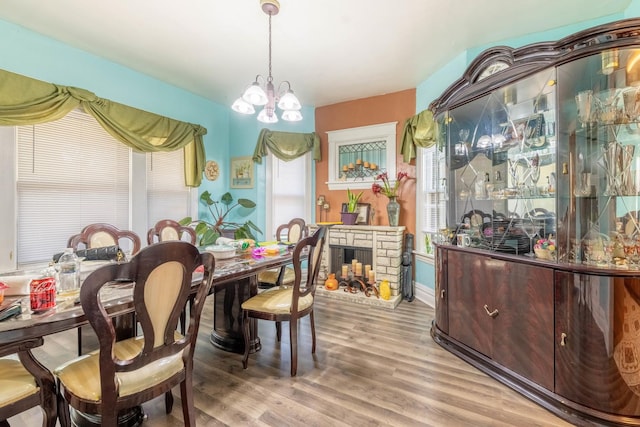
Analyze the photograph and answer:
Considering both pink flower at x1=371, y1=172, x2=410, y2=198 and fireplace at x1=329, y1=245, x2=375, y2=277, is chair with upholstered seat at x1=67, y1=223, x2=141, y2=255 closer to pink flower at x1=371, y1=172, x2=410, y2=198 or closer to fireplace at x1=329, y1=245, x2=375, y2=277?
fireplace at x1=329, y1=245, x2=375, y2=277

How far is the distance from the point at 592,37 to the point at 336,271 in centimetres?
336

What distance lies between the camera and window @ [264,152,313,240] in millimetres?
4441

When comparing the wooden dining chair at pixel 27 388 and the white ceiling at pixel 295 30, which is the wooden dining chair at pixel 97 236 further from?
the white ceiling at pixel 295 30

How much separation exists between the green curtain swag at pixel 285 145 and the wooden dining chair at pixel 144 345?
308 centimetres

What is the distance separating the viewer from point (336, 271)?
408 centimetres

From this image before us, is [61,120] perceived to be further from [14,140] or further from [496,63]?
[496,63]

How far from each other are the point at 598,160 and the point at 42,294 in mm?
2927

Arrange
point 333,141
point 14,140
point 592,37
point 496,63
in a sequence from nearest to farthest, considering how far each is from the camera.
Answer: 1. point 592,37
2. point 496,63
3. point 14,140
4. point 333,141

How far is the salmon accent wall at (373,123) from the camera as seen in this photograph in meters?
3.78

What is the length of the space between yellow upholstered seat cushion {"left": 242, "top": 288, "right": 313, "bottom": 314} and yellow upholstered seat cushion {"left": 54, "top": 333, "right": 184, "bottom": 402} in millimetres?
717

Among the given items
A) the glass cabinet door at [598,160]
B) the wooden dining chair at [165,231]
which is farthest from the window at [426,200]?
the wooden dining chair at [165,231]

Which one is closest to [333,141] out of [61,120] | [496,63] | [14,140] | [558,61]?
[496,63]

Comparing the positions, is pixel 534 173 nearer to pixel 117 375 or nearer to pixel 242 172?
pixel 117 375

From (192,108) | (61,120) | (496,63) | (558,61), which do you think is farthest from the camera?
(192,108)
